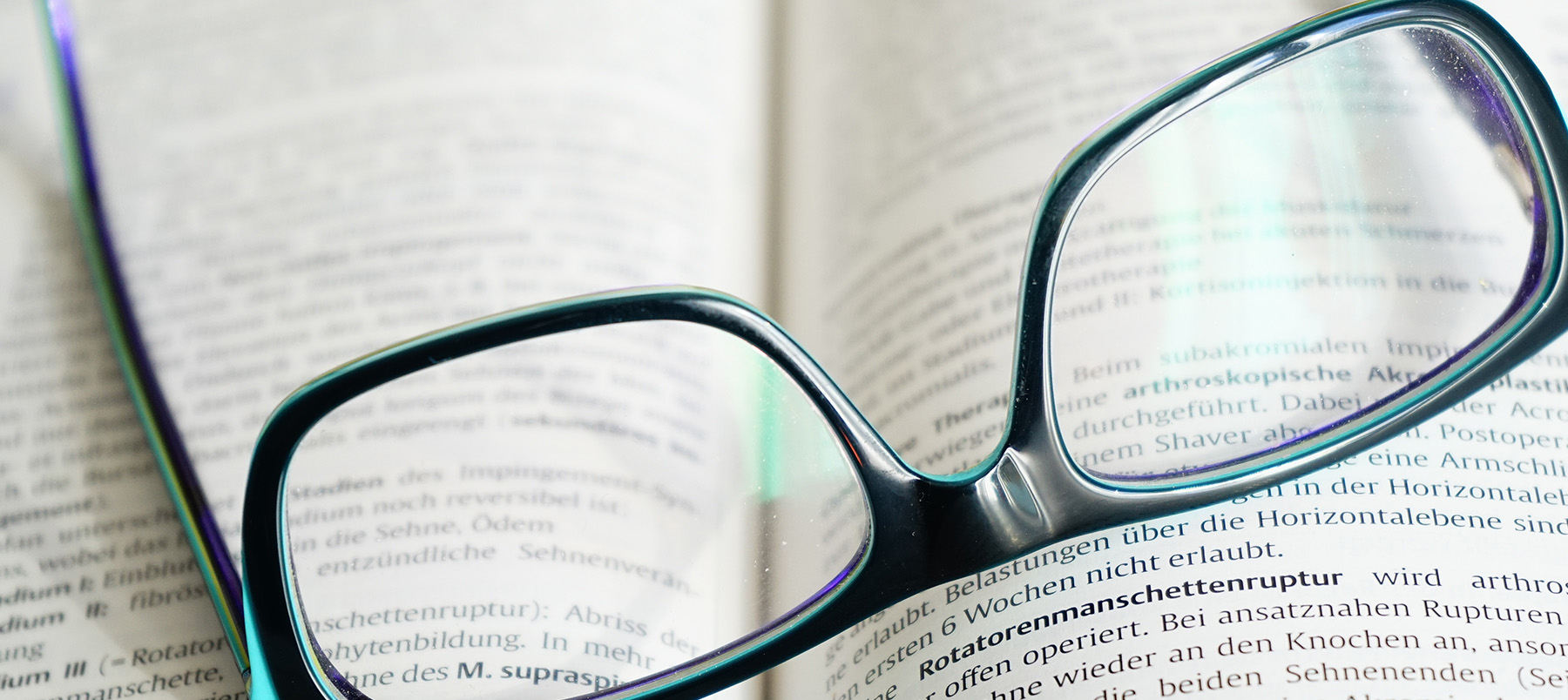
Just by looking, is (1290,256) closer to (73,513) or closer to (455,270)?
(455,270)

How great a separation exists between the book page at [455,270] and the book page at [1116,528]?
0.22 ft

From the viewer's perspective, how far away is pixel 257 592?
34 centimetres

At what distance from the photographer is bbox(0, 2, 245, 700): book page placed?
39cm

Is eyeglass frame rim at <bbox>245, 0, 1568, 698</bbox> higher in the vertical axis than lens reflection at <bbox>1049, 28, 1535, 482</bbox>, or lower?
lower

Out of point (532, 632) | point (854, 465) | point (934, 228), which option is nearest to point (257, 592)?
point (532, 632)

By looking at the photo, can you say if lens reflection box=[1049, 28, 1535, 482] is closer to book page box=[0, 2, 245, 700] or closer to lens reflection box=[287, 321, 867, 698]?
lens reflection box=[287, 321, 867, 698]

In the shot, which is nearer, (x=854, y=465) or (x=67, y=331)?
(x=854, y=465)

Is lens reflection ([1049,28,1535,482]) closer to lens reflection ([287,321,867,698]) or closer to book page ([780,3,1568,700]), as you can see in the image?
book page ([780,3,1568,700])

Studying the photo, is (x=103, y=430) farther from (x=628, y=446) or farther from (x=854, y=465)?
(x=854, y=465)

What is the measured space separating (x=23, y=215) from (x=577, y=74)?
12.7 inches

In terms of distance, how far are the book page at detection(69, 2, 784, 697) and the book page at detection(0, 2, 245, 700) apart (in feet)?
0.09

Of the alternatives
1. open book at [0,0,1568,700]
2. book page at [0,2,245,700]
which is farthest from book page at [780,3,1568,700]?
book page at [0,2,245,700]

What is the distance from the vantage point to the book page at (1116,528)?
1.11 feet

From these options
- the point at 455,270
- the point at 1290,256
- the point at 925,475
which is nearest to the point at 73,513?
the point at 455,270
